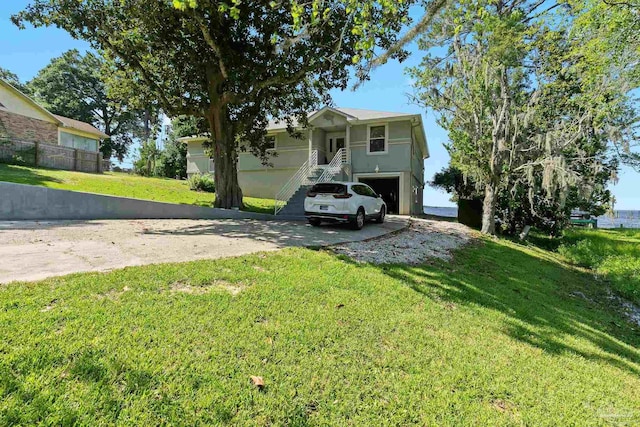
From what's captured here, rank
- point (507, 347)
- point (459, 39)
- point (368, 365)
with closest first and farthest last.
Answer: point (368, 365)
point (507, 347)
point (459, 39)

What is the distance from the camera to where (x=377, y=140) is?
65.0 feet

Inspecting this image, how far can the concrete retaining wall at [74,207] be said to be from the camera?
29.2ft

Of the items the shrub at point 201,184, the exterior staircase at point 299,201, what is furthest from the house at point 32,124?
the exterior staircase at point 299,201

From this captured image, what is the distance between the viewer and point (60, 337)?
9.02 feet

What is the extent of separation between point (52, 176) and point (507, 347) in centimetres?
1920

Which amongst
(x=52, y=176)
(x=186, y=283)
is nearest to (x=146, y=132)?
(x=52, y=176)

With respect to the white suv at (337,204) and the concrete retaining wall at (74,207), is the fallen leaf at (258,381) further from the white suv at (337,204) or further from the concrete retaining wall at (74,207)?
the concrete retaining wall at (74,207)

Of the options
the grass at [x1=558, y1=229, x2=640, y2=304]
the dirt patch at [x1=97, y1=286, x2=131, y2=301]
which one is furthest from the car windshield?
the grass at [x1=558, y1=229, x2=640, y2=304]

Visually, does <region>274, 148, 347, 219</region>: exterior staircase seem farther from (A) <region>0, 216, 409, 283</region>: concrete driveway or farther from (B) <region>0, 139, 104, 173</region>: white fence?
(B) <region>0, 139, 104, 173</region>: white fence

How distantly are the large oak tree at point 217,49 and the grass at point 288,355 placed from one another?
755 centimetres

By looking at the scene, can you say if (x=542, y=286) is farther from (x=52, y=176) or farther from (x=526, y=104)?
(x=52, y=176)

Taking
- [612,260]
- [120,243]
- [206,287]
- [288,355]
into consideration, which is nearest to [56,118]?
[120,243]

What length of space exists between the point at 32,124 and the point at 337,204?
26.0 meters

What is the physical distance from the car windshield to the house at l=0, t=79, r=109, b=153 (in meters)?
19.4
